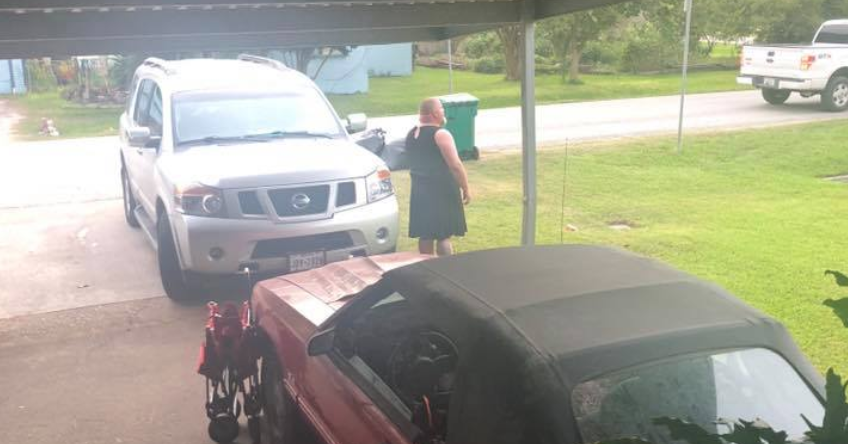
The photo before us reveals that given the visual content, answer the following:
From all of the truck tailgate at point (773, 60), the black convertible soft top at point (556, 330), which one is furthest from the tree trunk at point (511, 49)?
the black convertible soft top at point (556, 330)

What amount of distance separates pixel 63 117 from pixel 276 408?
22.1 m

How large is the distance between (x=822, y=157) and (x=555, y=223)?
20.5 feet

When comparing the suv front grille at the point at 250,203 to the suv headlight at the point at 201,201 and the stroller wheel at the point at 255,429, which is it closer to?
the suv headlight at the point at 201,201

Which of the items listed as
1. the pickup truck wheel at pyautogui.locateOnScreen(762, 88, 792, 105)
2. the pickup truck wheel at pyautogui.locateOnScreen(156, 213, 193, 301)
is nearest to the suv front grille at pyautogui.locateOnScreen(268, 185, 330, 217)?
the pickup truck wheel at pyautogui.locateOnScreen(156, 213, 193, 301)

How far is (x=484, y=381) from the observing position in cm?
260

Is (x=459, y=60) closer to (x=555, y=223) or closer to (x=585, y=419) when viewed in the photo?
(x=555, y=223)

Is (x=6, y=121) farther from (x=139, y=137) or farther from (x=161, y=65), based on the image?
(x=139, y=137)

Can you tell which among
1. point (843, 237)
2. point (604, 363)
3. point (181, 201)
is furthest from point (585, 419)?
point (843, 237)

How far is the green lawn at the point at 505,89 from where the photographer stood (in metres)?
25.3

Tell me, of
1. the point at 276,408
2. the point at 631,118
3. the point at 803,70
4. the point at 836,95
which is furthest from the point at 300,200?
the point at 836,95

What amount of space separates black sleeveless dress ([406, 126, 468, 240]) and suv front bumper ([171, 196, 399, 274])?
433mm

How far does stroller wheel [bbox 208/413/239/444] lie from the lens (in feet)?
15.6

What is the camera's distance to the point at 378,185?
7.45m

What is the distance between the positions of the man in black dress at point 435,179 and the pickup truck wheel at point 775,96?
15.7m
